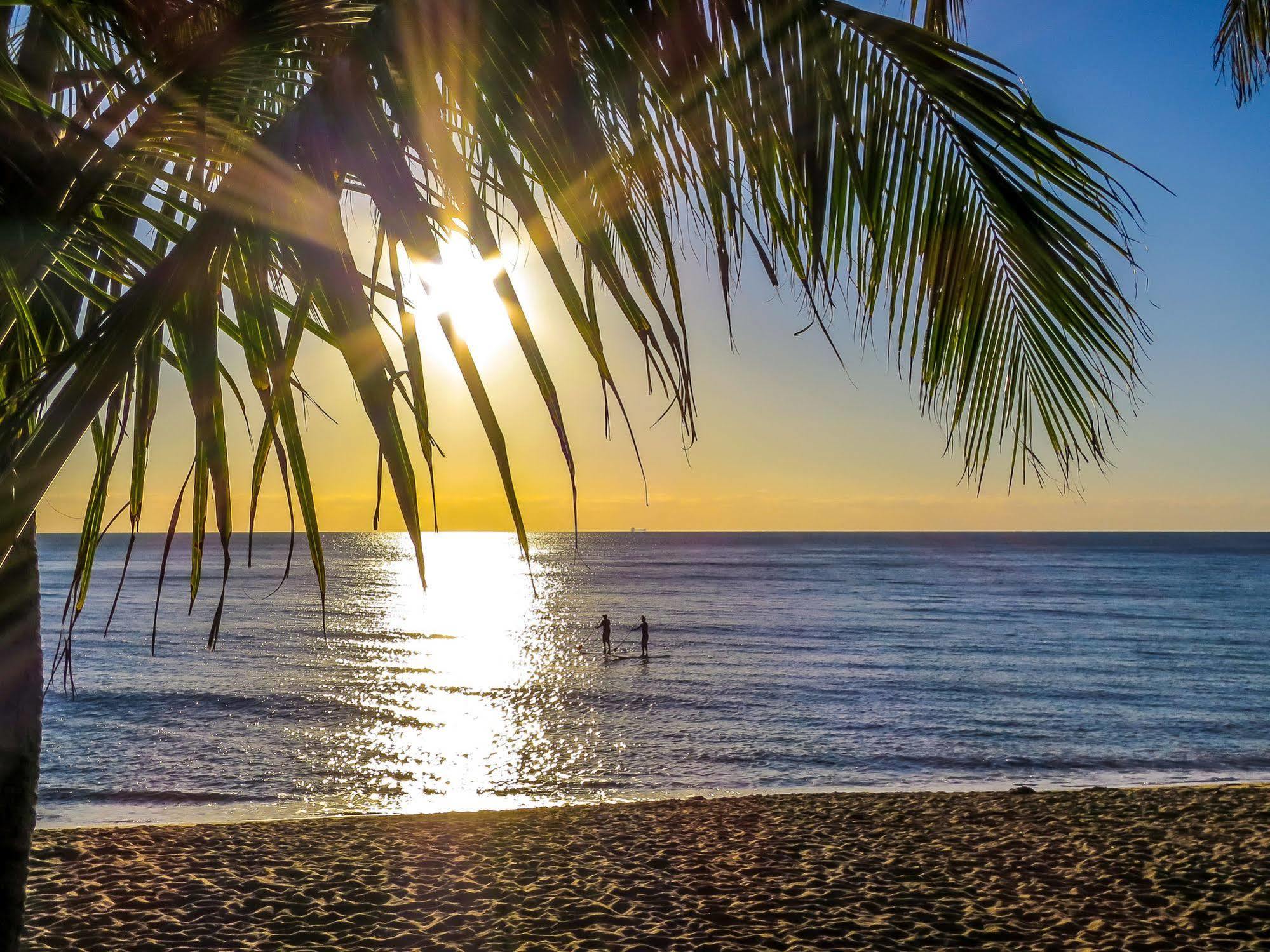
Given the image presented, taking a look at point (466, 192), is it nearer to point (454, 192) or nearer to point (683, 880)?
point (454, 192)

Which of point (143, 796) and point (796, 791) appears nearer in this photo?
point (143, 796)

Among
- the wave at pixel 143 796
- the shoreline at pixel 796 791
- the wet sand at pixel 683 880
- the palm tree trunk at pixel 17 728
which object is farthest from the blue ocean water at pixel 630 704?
the wet sand at pixel 683 880

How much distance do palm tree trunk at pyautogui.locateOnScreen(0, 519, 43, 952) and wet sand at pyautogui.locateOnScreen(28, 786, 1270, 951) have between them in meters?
4.14

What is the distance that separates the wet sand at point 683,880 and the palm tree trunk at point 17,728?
13.6 ft

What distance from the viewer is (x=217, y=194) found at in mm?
927

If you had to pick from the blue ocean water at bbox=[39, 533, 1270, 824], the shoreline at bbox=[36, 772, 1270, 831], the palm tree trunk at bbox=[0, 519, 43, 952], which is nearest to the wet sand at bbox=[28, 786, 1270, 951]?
the shoreline at bbox=[36, 772, 1270, 831]

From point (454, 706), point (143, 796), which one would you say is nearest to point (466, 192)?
point (143, 796)

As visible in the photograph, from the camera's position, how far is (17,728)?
221 cm

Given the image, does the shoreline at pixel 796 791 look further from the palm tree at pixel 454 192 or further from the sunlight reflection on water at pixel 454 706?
the palm tree at pixel 454 192

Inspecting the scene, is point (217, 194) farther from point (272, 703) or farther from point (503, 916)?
point (272, 703)

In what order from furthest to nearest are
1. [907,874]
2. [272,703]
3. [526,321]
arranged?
[272,703]
[907,874]
[526,321]

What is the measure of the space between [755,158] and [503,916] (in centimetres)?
650

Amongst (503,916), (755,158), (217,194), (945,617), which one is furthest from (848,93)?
(945,617)

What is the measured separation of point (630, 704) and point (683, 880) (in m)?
14.7
